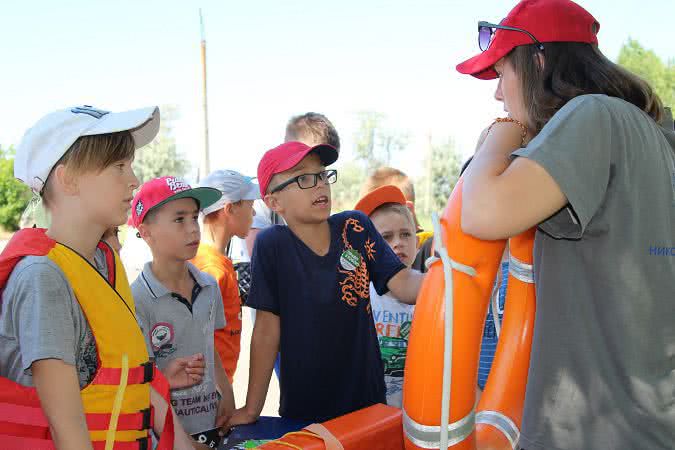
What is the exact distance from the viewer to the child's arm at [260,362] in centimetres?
235

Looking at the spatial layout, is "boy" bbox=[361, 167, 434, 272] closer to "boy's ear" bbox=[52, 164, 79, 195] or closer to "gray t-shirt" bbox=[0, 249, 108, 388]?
"boy's ear" bbox=[52, 164, 79, 195]

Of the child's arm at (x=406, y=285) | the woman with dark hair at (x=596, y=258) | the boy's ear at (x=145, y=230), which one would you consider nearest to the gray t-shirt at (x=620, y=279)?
the woman with dark hair at (x=596, y=258)

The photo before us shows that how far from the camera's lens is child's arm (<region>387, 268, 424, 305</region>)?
2.42 meters

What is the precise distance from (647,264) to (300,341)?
1.34 m

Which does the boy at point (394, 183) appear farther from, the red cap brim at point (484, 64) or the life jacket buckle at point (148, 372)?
the life jacket buckle at point (148, 372)

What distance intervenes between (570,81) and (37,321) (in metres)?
1.42

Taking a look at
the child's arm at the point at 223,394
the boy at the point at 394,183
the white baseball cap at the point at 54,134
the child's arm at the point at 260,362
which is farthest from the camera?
the boy at the point at 394,183

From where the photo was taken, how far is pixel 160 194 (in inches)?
113

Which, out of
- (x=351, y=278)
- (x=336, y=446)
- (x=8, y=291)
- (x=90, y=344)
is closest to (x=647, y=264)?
(x=336, y=446)

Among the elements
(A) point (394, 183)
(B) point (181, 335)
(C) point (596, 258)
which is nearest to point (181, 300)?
(B) point (181, 335)

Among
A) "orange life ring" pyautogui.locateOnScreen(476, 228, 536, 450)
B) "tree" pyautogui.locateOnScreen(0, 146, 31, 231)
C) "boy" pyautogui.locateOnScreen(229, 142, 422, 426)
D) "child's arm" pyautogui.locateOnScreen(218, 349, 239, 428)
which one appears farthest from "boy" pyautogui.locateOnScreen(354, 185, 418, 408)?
"tree" pyautogui.locateOnScreen(0, 146, 31, 231)

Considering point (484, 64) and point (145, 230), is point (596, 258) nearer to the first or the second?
point (484, 64)

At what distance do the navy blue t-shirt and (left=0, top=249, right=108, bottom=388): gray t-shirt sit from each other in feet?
2.72

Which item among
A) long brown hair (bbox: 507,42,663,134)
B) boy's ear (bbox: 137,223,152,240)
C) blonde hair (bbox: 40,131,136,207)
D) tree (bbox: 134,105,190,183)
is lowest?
tree (bbox: 134,105,190,183)
